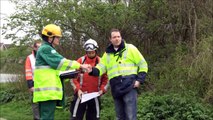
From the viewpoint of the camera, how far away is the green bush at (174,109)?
8.69 meters

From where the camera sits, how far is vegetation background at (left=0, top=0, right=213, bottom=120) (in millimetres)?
9766

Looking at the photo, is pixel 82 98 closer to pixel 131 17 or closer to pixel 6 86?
pixel 131 17

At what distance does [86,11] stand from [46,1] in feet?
8.36

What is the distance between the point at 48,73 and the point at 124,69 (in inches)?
57.1

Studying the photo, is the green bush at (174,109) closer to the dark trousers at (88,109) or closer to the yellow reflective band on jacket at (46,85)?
the dark trousers at (88,109)

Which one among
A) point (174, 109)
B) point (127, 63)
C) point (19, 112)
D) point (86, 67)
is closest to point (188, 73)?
point (174, 109)

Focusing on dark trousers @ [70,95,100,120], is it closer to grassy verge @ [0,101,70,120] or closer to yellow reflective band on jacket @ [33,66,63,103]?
yellow reflective band on jacket @ [33,66,63,103]

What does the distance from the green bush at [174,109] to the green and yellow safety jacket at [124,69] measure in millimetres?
2124

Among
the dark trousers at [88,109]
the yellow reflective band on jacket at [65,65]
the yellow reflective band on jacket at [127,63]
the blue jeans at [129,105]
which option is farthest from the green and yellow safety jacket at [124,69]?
the yellow reflective band on jacket at [65,65]

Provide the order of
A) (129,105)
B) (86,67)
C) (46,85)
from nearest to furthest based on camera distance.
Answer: (46,85), (86,67), (129,105)

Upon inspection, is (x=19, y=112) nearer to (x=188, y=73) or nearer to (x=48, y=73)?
(x=188, y=73)

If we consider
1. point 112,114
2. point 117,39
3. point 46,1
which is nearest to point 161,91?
point 112,114

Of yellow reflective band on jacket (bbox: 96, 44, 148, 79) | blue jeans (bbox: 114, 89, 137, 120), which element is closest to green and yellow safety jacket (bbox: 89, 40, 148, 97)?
yellow reflective band on jacket (bbox: 96, 44, 148, 79)

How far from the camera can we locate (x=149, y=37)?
43.5ft
